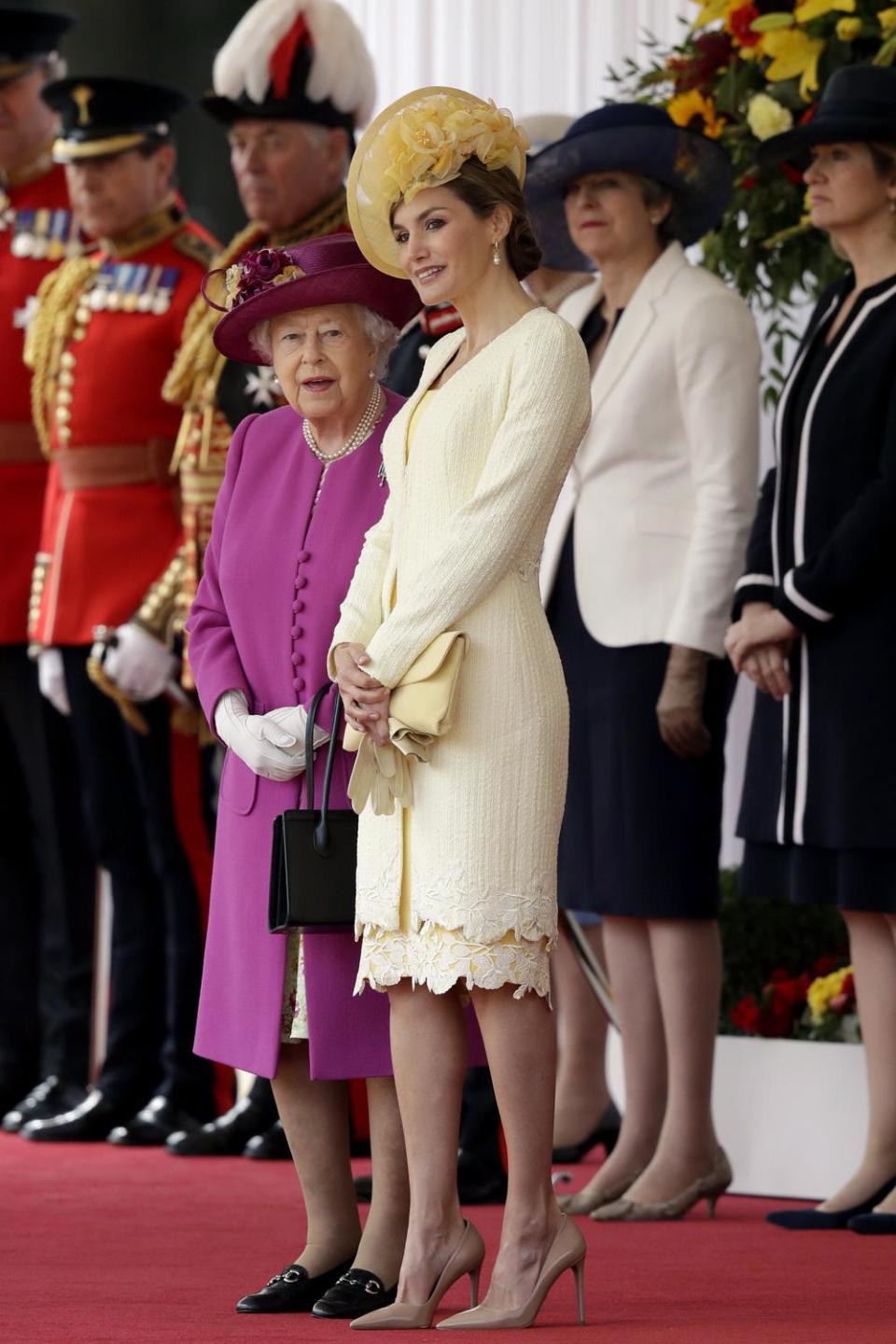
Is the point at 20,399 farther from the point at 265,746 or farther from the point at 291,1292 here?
the point at 291,1292

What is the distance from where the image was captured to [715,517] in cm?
406

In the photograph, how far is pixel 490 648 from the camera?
9.32 ft

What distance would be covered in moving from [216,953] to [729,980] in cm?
193

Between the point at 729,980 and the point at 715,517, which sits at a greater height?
the point at 715,517

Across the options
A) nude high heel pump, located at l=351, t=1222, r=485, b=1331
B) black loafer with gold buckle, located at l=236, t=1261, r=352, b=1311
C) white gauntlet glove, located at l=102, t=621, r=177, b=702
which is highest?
white gauntlet glove, located at l=102, t=621, r=177, b=702

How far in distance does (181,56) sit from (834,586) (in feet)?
10.4

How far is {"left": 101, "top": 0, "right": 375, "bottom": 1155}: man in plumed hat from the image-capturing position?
470cm

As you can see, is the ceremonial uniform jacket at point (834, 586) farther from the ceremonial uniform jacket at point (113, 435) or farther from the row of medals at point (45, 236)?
the row of medals at point (45, 236)

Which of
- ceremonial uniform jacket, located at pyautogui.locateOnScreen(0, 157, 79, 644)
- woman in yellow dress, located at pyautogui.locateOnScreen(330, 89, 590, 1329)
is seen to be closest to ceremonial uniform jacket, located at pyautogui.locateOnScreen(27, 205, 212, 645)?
ceremonial uniform jacket, located at pyautogui.locateOnScreen(0, 157, 79, 644)

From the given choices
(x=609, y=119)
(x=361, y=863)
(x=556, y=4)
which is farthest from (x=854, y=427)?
(x=556, y=4)

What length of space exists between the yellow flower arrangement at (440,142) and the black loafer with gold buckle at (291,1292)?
134 centimetres

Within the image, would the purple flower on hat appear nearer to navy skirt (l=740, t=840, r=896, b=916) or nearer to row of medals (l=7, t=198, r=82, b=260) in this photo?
navy skirt (l=740, t=840, r=896, b=916)

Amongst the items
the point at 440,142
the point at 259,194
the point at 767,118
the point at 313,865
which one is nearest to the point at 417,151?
the point at 440,142

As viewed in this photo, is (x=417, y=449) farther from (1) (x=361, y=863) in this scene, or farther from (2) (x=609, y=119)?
(2) (x=609, y=119)
